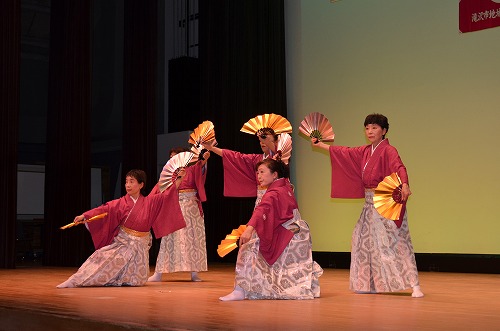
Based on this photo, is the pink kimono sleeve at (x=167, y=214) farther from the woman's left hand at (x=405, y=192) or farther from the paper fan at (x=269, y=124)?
the woman's left hand at (x=405, y=192)

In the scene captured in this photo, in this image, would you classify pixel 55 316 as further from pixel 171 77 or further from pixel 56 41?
pixel 171 77

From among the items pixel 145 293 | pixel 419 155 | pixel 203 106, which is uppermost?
pixel 203 106

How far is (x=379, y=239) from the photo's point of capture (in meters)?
5.29

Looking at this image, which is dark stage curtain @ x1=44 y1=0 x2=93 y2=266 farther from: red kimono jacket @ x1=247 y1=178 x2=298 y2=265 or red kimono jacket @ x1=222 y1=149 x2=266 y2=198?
red kimono jacket @ x1=247 y1=178 x2=298 y2=265

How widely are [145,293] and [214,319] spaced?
1784 mm

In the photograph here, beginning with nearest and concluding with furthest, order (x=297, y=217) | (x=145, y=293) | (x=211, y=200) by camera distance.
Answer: (x=297, y=217), (x=145, y=293), (x=211, y=200)

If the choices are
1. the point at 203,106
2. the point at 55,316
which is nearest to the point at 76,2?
the point at 203,106

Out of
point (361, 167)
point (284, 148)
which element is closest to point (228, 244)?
point (361, 167)

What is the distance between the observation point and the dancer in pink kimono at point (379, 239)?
17.2 ft

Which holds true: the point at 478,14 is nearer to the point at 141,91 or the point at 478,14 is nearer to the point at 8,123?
the point at 141,91

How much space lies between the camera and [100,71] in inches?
546

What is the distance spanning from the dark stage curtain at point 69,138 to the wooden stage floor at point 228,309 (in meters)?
3.40

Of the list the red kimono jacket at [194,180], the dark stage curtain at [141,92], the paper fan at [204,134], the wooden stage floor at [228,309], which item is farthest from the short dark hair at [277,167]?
the dark stage curtain at [141,92]

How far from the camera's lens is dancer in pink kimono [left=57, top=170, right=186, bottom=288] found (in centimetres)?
604
